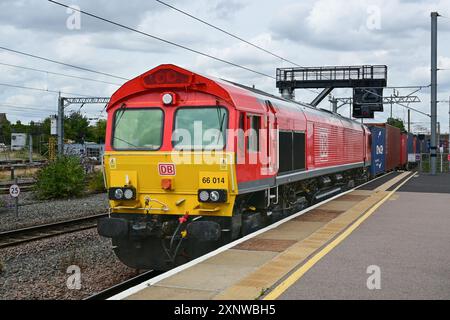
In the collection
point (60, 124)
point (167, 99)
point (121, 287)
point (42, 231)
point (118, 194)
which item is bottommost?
point (121, 287)

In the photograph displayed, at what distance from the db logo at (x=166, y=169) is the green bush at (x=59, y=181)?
14.0 metres

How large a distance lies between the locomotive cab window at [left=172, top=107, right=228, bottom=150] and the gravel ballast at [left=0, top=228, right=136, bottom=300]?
279cm

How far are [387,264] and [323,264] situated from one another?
907 millimetres

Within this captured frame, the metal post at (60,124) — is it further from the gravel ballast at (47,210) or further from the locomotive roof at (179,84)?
the locomotive roof at (179,84)

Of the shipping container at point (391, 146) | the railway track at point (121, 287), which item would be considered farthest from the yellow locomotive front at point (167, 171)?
the shipping container at point (391, 146)

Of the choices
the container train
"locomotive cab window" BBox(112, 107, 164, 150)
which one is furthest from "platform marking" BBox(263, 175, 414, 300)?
"locomotive cab window" BBox(112, 107, 164, 150)

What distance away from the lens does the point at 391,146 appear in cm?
3397

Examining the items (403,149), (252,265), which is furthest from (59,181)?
(403,149)

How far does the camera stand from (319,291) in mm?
6047

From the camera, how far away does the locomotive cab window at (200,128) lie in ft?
29.2

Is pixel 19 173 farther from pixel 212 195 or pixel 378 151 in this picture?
pixel 212 195

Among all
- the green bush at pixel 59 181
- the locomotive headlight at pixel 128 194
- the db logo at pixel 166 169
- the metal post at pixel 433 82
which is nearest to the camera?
the db logo at pixel 166 169

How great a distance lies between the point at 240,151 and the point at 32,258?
505cm

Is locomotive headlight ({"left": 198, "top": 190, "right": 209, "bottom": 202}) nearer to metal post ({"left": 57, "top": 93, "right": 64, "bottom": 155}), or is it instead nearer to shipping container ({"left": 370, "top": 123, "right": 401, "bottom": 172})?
shipping container ({"left": 370, "top": 123, "right": 401, "bottom": 172})
